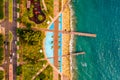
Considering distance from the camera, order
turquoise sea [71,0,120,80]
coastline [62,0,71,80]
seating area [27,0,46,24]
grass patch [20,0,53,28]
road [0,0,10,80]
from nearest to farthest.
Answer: road [0,0,10,80], grass patch [20,0,53,28], seating area [27,0,46,24], coastline [62,0,71,80], turquoise sea [71,0,120,80]

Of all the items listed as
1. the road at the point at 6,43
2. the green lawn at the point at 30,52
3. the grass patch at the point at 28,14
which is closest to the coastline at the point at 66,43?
the grass patch at the point at 28,14

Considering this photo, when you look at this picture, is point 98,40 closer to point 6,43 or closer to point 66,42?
point 66,42

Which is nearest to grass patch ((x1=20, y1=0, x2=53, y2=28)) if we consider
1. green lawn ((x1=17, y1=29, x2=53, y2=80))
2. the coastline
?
green lawn ((x1=17, y1=29, x2=53, y2=80))

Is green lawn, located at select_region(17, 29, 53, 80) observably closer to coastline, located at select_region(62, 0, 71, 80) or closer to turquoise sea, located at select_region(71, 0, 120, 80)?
coastline, located at select_region(62, 0, 71, 80)

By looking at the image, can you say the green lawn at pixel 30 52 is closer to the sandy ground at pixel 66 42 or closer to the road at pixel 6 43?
the road at pixel 6 43

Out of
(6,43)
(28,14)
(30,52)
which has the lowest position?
(30,52)

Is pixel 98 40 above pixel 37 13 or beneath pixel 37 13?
beneath

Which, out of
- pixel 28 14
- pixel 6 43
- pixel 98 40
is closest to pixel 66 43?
pixel 98 40

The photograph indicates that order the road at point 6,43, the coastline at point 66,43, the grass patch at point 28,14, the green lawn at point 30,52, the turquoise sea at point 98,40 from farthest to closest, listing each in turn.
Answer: the turquoise sea at point 98,40, the coastline at point 66,43, the grass patch at point 28,14, the green lawn at point 30,52, the road at point 6,43
